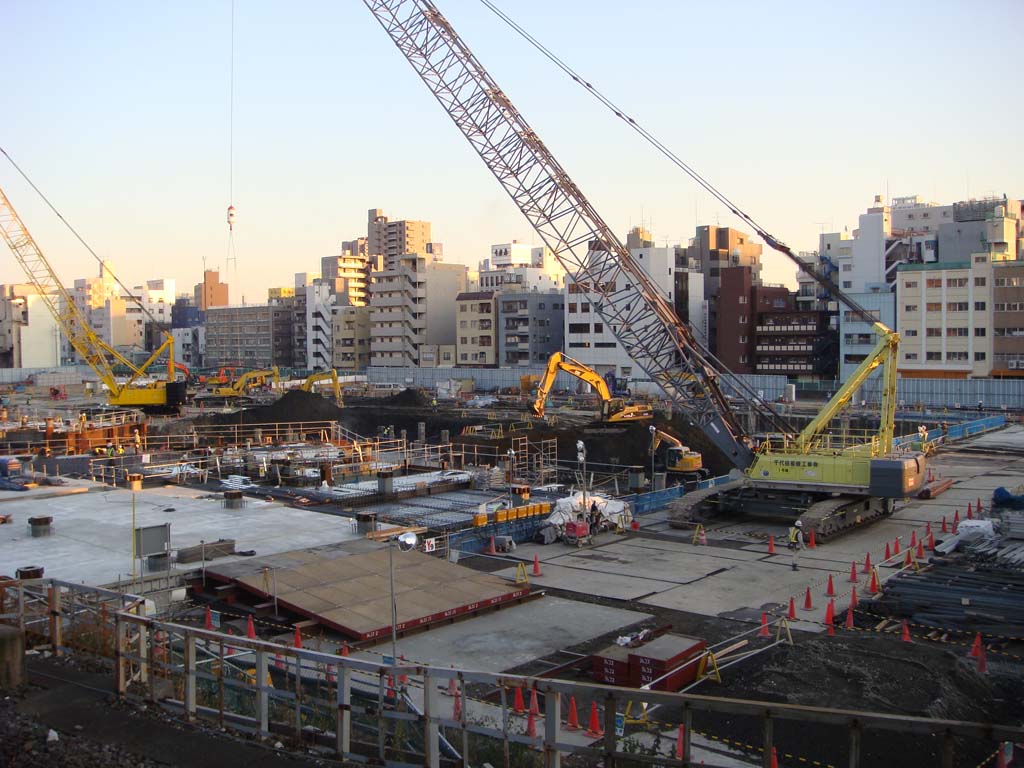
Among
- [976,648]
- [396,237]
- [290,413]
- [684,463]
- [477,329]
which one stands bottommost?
[684,463]

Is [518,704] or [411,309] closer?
[518,704]

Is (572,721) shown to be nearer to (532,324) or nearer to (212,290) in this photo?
(532,324)

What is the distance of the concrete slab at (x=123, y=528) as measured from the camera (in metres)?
17.9

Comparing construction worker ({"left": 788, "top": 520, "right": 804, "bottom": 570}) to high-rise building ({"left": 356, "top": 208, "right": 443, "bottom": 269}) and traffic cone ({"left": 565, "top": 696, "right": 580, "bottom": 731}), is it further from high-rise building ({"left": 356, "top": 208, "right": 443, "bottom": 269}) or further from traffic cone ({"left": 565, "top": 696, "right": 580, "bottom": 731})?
high-rise building ({"left": 356, "top": 208, "right": 443, "bottom": 269})

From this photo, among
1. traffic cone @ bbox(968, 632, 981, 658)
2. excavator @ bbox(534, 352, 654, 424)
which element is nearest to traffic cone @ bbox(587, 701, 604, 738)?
traffic cone @ bbox(968, 632, 981, 658)

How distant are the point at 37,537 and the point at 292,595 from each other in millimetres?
7657

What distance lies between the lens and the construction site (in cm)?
834

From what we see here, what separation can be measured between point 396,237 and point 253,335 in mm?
46376

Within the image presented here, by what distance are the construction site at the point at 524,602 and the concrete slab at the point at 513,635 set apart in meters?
0.07

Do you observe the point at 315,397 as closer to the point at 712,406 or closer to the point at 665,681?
the point at 712,406

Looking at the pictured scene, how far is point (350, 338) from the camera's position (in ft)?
346

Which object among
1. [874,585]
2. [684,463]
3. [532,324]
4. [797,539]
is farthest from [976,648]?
[532,324]

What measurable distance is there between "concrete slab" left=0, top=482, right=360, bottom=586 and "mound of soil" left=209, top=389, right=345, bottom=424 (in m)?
37.3

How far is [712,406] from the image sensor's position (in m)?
31.7
